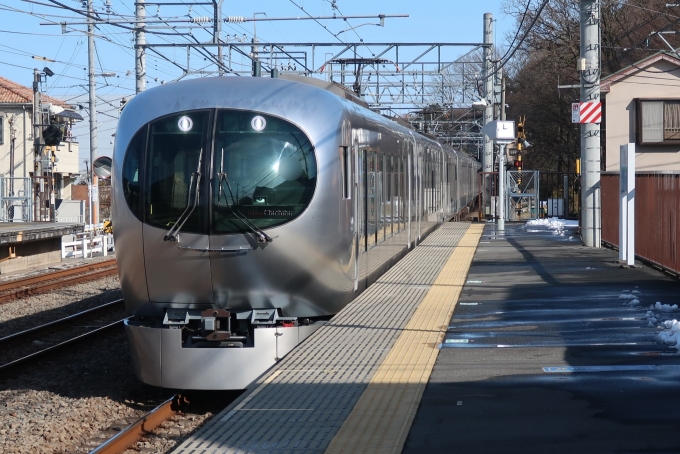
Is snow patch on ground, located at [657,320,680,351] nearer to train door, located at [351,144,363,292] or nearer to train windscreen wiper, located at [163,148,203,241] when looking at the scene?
train door, located at [351,144,363,292]

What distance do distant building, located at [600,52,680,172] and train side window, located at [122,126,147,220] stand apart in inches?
964

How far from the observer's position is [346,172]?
8602 mm

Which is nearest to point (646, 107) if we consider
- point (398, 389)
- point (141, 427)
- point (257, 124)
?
point (257, 124)

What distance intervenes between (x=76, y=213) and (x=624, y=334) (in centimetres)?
3006

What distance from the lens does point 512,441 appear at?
4980 millimetres

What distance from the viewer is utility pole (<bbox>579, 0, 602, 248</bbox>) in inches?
644

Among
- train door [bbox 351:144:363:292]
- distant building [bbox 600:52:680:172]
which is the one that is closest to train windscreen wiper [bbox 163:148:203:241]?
train door [bbox 351:144:363:292]

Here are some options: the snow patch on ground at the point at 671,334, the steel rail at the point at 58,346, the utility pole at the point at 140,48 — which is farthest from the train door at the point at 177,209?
the utility pole at the point at 140,48

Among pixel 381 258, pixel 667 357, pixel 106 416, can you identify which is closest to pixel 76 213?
pixel 381 258

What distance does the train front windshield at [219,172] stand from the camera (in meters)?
7.86

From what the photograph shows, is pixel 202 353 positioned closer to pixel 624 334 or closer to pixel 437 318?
pixel 437 318

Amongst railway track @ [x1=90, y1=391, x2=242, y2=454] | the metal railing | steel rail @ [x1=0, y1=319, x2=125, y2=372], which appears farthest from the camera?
the metal railing

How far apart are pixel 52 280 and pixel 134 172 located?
12.0 metres

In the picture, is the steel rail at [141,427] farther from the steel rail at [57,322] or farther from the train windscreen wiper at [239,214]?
the steel rail at [57,322]
